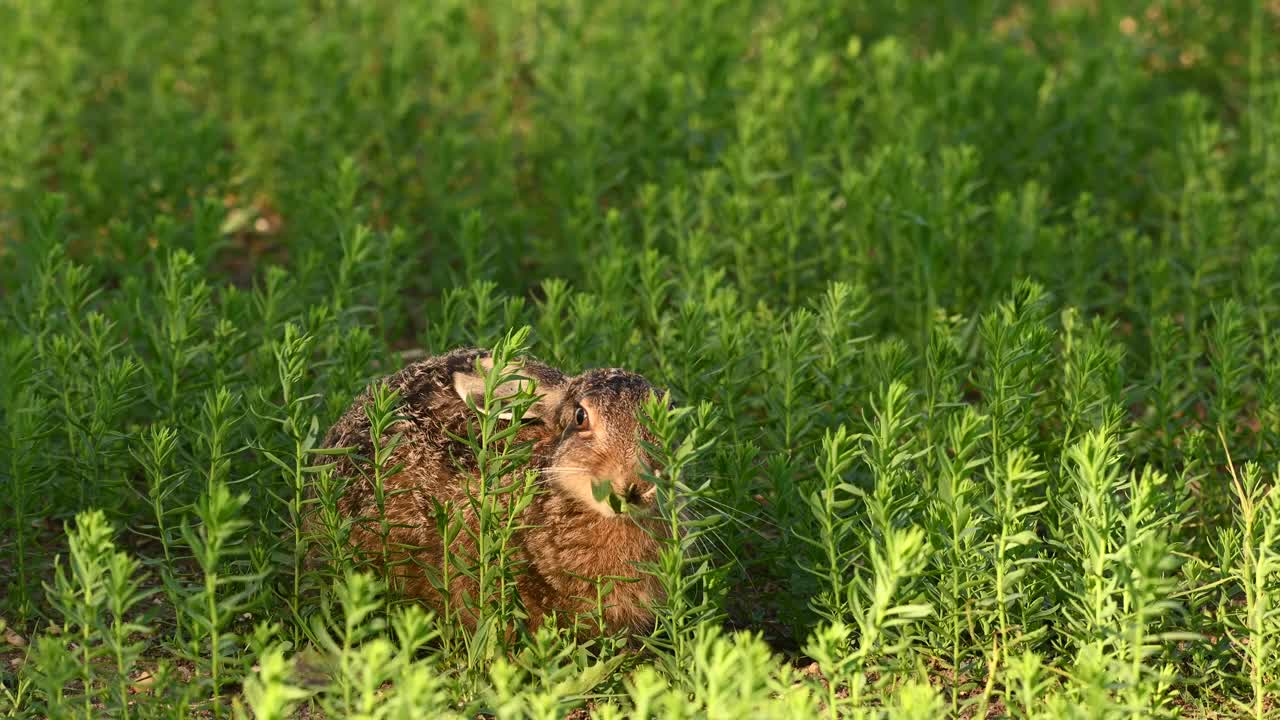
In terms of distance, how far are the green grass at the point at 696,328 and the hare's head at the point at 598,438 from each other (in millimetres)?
198

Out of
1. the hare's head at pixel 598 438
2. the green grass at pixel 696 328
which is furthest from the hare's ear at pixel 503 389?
the green grass at pixel 696 328

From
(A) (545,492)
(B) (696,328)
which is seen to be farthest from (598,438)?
(B) (696,328)

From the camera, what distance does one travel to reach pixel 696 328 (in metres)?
6.75

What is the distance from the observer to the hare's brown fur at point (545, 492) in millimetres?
5801

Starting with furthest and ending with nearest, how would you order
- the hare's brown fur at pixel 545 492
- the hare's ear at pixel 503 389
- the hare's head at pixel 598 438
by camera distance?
the hare's ear at pixel 503 389
the hare's brown fur at pixel 545 492
the hare's head at pixel 598 438

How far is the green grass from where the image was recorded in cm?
541

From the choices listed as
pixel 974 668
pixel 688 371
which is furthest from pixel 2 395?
pixel 974 668

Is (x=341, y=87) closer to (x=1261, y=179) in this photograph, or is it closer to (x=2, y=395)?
(x=2, y=395)

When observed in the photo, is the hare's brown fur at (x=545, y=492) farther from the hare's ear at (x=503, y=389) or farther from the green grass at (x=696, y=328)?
the green grass at (x=696, y=328)

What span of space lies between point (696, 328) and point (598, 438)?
1104mm

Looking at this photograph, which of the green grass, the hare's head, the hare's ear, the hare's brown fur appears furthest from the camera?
the hare's ear

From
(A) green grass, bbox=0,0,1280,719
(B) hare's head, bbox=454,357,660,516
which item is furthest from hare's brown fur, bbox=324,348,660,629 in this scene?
(A) green grass, bbox=0,0,1280,719

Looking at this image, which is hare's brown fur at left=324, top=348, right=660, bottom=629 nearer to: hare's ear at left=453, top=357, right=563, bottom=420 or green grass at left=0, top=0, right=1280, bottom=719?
hare's ear at left=453, top=357, right=563, bottom=420

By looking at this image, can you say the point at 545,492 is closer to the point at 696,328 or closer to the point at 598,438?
the point at 598,438
